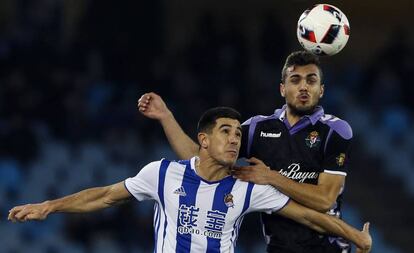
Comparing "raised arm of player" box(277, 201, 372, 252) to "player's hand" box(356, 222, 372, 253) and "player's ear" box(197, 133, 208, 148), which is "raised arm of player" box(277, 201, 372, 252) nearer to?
"player's hand" box(356, 222, 372, 253)

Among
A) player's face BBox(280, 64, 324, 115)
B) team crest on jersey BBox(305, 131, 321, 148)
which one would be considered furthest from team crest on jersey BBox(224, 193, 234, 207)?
player's face BBox(280, 64, 324, 115)

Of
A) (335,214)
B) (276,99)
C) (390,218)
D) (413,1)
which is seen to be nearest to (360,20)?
(413,1)

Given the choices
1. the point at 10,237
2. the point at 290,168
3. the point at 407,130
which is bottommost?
the point at 10,237

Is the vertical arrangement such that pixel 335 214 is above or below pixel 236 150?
below

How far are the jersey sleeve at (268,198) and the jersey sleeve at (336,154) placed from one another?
1.08 ft

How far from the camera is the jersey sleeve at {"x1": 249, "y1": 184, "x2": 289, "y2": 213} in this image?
6113 mm

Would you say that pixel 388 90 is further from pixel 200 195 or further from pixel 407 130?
pixel 200 195

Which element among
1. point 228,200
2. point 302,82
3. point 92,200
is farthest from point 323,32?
point 92,200

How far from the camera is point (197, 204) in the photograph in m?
6.16

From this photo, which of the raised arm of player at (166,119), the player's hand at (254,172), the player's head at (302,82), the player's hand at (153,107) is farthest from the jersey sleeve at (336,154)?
the player's hand at (153,107)

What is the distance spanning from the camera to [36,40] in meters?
14.2

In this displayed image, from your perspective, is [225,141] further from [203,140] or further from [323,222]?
[323,222]

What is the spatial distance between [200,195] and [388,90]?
8.08m

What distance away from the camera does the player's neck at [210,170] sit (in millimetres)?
6164
